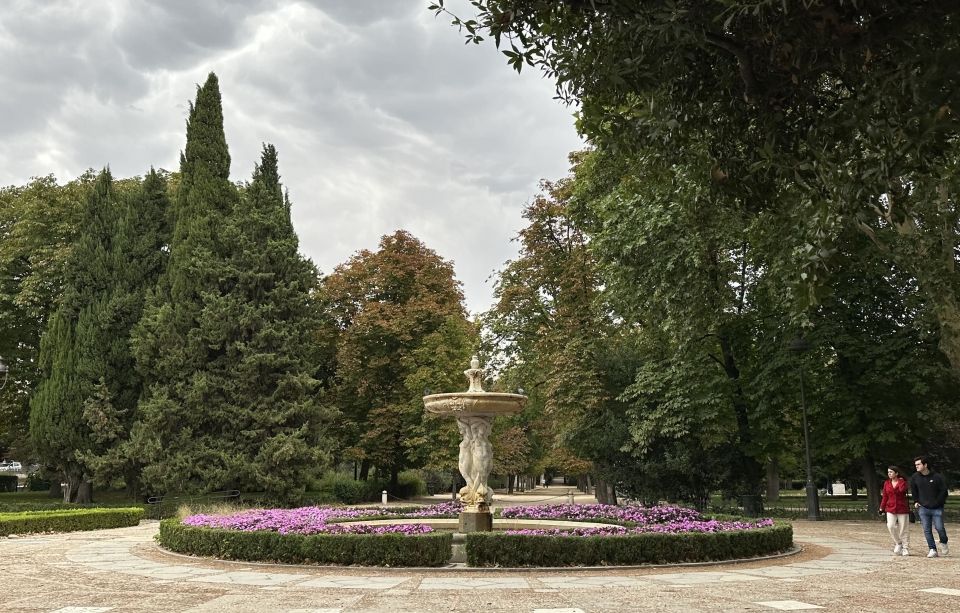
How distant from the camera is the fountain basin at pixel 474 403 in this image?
46.1ft

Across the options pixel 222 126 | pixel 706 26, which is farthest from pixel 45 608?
pixel 222 126

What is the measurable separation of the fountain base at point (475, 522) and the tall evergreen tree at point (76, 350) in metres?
19.7

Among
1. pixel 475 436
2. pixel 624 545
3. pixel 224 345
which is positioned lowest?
pixel 624 545

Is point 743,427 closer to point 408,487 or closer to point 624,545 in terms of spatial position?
point 624,545

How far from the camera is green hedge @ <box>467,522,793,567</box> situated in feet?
35.6

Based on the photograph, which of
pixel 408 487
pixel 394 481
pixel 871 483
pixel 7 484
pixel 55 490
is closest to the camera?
pixel 871 483

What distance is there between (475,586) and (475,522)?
15.9 feet

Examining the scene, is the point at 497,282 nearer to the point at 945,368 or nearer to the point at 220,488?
the point at 220,488

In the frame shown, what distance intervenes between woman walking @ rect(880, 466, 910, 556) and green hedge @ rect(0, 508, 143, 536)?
19.5m

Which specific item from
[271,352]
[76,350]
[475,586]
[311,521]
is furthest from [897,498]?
[76,350]

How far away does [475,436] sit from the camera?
1475cm

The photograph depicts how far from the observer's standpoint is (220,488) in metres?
27.8

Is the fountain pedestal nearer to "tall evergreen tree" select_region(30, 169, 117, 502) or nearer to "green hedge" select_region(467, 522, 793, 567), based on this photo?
"green hedge" select_region(467, 522, 793, 567)

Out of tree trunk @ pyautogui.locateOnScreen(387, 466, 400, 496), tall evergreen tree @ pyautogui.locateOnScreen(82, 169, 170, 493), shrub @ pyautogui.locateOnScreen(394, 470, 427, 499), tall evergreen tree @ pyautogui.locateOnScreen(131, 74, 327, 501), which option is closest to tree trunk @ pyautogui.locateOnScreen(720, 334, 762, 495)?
tall evergreen tree @ pyautogui.locateOnScreen(131, 74, 327, 501)
